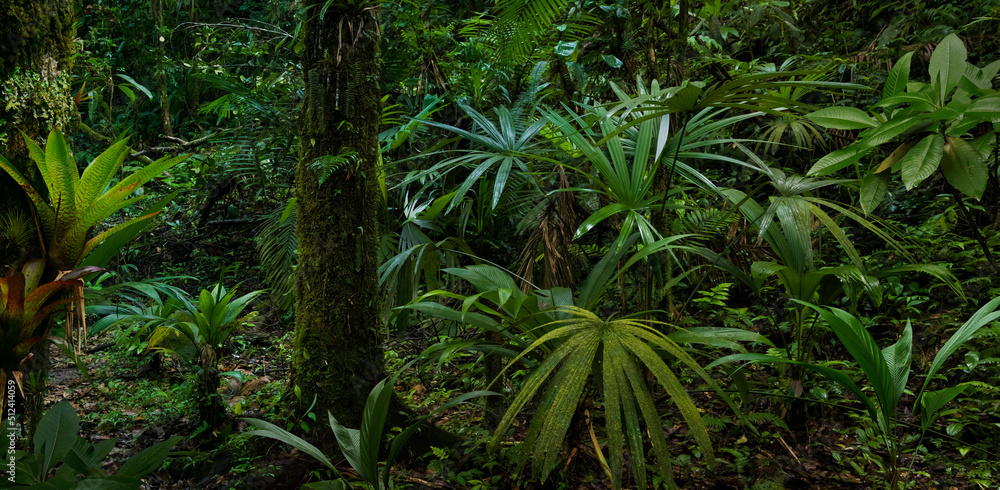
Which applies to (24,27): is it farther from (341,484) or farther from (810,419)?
(810,419)

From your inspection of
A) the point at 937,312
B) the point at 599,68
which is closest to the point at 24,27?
the point at 599,68

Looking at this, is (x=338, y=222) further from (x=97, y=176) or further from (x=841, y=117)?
(x=841, y=117)

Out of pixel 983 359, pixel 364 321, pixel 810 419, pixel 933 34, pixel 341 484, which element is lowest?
pixel 810 419

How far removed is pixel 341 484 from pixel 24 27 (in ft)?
6.53

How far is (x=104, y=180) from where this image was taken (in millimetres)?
2027

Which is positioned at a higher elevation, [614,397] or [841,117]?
[841,117]

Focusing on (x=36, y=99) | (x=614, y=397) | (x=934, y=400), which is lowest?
(x=934, y=400)

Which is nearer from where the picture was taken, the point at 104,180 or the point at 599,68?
the point at 104,180

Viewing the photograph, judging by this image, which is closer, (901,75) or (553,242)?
(901,75)

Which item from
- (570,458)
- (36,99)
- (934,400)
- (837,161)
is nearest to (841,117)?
(837,161)

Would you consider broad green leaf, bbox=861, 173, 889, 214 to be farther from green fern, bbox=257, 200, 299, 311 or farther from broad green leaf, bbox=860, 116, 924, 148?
green fern, bbox=257, 200, 299, 311

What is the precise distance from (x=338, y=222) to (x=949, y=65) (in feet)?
7.00

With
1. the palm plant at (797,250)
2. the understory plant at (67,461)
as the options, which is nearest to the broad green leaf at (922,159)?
the palm plant at (797,250)

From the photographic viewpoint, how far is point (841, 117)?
1.85 meters
